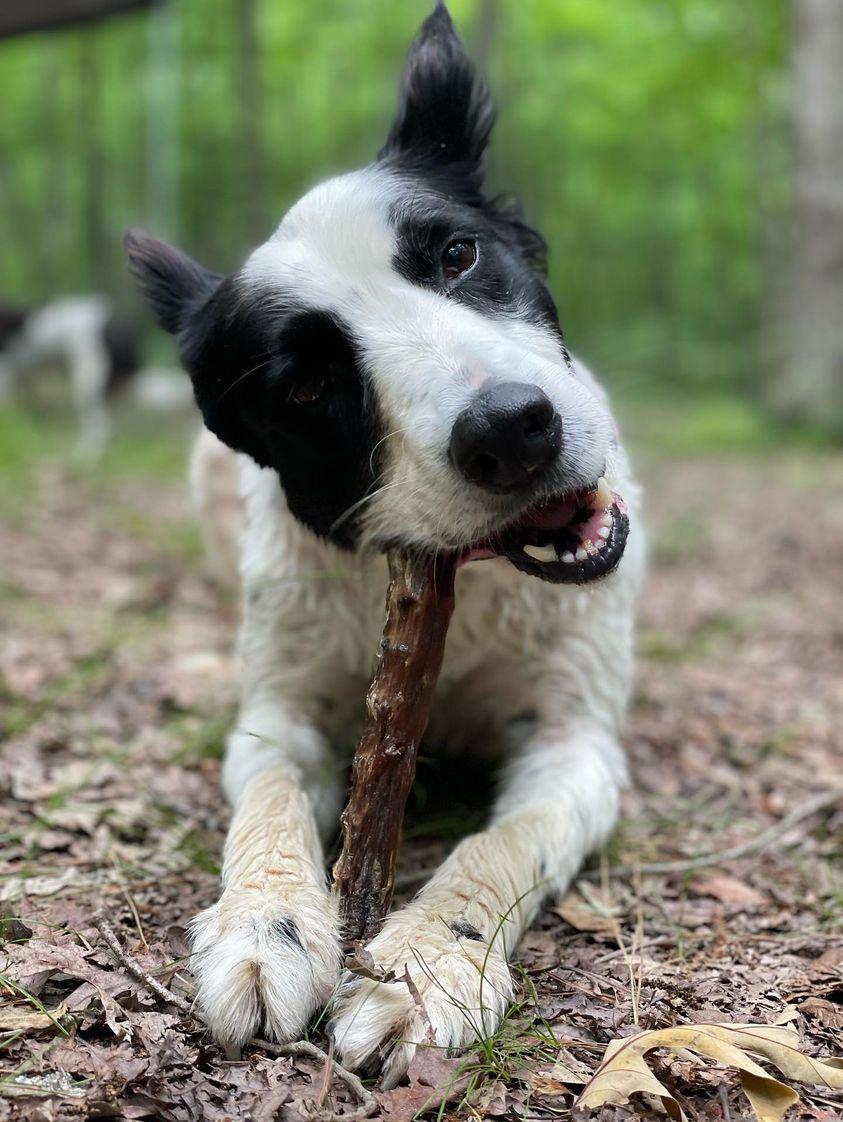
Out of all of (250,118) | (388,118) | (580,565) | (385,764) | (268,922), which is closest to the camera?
(268,922)

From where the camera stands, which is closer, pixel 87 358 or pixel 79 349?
pixel 87 358

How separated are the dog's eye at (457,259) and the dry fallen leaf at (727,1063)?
1.90 metres

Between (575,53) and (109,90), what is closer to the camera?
(575,53)

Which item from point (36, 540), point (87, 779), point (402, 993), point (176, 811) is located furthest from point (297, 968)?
point (36, 540)

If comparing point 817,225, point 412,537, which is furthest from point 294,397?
point 817,225

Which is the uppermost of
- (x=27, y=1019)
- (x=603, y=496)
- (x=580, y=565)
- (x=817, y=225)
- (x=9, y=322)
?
(x=817, y=225)

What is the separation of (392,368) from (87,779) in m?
1.66

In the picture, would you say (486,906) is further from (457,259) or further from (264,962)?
(457,259)

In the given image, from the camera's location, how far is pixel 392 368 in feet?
8.38

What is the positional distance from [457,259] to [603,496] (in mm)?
810

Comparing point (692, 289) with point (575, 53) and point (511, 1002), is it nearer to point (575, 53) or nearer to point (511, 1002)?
point (575, 53)

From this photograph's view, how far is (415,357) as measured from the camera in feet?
8.28

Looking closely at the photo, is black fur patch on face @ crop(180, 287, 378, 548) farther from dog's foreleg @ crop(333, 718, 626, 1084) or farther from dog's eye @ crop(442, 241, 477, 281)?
dog's foreleg @ crop(333, 718, 626, 1084)

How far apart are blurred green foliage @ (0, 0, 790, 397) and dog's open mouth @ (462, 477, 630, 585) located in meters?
15.9
